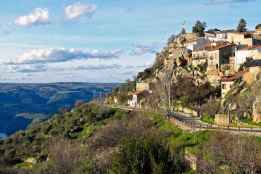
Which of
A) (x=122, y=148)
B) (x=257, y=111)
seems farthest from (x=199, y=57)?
(x=122, y=148)

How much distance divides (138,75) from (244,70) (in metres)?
50.9

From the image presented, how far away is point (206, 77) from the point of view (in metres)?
90.2

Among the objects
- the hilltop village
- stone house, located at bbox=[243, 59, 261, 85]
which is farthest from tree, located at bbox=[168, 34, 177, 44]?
stone house, located at bbox=[243, 59, 261, 85]

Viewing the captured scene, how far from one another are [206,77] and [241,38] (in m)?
15.2

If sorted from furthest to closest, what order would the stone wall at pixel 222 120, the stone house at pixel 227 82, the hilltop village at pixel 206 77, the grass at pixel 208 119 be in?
the stone house at pixel 227 82
the hilltop village at pixel 206 77
the grass at pixel 208 119
the stone wall at pixel 222 120

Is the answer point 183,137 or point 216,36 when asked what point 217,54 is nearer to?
point 216,36

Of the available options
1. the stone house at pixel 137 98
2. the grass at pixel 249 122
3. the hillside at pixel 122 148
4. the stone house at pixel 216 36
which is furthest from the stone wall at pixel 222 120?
the stone house at pixel 216 36

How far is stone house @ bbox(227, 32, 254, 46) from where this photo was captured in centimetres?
9687

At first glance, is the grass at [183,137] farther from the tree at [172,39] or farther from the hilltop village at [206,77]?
the tree at [172,39]

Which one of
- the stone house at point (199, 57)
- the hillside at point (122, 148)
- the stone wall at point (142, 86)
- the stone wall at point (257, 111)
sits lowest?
the hillside at point (122, 148)

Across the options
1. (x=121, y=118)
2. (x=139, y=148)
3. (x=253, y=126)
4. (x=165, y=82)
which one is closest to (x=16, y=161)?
(x=121, y=118)

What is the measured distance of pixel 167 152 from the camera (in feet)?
127

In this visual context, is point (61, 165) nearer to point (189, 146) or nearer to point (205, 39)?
point (189, 146)

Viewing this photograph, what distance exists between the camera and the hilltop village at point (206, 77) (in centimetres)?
7119
